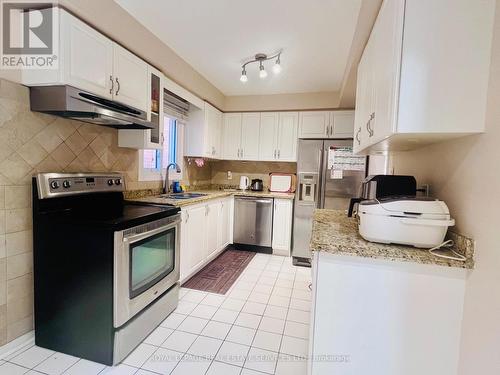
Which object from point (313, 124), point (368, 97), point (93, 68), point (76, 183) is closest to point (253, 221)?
point (313, 124)

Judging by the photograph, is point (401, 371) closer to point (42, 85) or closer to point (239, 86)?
point (42, 85)

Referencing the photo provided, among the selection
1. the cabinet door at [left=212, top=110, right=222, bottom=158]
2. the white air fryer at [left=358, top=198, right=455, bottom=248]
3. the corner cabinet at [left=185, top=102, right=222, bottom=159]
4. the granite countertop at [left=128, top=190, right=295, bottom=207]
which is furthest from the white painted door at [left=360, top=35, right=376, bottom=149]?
the cabinet door at [left=212, top=110, right=222, bottom=158]

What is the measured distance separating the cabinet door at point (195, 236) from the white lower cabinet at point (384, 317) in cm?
174

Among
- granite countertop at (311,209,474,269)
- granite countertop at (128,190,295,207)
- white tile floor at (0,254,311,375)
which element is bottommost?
white tile floor at (0,254,311,375)

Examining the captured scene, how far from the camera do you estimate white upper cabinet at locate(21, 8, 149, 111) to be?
61.2 inches

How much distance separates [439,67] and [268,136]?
9.99 feet

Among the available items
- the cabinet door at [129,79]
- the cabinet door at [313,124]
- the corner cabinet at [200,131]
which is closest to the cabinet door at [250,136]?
the corner cabinet at [200,131]

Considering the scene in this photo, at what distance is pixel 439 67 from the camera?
40.6 inches

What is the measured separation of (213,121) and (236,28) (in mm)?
1768

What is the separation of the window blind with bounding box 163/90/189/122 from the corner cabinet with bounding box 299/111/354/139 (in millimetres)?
1686

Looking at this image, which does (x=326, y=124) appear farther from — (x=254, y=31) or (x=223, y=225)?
(x=223, y=225)

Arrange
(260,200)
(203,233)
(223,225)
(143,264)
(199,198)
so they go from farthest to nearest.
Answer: (260,200), (223,225), (203,233), (199,198), (143,264)

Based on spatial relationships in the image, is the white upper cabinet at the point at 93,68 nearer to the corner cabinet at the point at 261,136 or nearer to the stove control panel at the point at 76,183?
the stove control panel at the point at 76,183

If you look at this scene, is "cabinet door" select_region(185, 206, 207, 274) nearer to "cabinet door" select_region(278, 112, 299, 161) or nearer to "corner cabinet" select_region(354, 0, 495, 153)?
"cabinet door" select_region(278, 112, 299, 161)
